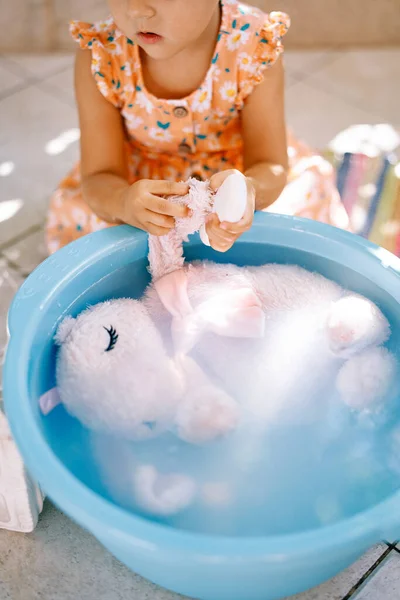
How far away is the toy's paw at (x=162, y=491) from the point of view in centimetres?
92

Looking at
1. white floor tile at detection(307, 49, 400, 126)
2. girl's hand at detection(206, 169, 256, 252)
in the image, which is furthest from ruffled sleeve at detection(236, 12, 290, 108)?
white floor tile at detection(307, 49, 400, 126)

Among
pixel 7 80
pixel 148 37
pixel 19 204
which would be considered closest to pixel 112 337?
pixel 148 37

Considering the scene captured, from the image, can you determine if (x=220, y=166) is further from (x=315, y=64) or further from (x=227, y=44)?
(x=315, y=64)

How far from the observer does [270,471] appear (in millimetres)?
977

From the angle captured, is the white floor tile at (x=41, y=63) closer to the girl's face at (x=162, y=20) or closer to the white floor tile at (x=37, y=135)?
the white floor tile at (x=37, y=135)

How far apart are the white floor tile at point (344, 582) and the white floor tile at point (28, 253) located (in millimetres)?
905

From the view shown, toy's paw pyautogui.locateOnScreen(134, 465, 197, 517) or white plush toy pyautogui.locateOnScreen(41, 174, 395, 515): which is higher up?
white plush toy pyautogui.locateOnScreen(41, 174, 395, 515)

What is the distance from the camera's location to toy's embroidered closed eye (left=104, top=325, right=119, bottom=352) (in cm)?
105

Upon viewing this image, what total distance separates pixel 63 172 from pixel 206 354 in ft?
3.11

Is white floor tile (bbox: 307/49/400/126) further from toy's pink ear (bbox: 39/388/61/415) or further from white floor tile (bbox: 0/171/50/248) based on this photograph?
toy's pink ear (bbox: 39/388/61/415)

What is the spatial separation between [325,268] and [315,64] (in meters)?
1.27

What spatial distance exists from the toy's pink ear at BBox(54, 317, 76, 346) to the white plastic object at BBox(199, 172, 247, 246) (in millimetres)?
284

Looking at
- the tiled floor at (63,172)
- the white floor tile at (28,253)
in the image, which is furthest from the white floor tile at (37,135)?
the white floor tile at (28,253)

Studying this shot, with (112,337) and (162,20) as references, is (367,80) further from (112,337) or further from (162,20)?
(112,337)
